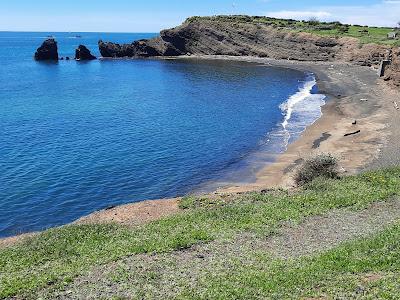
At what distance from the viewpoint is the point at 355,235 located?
881 inches

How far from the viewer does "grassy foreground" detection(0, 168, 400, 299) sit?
57.1 feet

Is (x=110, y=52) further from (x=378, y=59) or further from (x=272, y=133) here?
(x=272, y=133)

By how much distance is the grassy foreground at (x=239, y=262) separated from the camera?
1739 centimetres

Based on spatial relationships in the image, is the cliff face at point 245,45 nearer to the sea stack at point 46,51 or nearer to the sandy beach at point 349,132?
the sea stack at point 46,51

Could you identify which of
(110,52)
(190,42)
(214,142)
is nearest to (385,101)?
(214,142)

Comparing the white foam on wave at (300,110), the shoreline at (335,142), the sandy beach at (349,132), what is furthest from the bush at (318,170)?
the white foam on wave at (300,110)

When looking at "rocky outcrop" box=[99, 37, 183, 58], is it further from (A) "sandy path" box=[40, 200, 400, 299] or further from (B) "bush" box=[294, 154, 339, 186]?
(A) "sandy path" box=[40, 200, 400, 299]

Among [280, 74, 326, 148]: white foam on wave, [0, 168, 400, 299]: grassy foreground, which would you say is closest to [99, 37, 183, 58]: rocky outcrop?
[280, 74, 326, 148]: white foam on wave

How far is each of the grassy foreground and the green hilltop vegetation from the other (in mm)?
99165

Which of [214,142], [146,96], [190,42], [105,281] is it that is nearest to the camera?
[105,281]

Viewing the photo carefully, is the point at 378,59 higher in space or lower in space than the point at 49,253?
higher

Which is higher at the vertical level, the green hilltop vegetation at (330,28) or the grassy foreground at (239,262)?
the green hilltop vegetation at (330,28)

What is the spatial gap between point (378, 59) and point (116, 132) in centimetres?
8047

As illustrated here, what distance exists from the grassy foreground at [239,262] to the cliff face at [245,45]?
96409 mm
